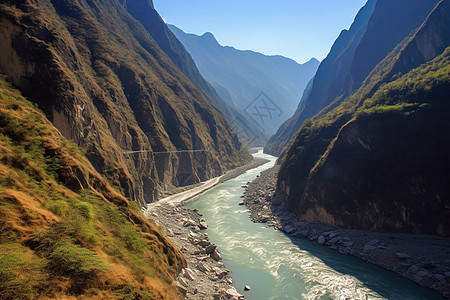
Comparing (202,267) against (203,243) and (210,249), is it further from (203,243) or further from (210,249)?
(203,243)

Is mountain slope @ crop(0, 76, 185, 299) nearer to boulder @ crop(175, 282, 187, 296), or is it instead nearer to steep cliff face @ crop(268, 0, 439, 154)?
boulder @ crop(175, 282, 187, 296)

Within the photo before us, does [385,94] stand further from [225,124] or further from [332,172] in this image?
[225,124]

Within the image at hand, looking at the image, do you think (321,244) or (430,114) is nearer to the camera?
(321,244)

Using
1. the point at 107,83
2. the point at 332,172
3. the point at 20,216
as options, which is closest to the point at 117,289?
the point at 20,216

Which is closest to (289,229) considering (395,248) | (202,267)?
(395,248)

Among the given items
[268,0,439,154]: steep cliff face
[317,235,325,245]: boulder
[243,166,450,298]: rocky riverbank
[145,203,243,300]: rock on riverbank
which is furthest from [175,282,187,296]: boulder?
[268,0,439,154]: steep cliff face

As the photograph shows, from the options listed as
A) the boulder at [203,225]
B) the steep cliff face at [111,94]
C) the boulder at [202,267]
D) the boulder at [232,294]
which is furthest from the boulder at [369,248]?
the steep cliff face at [111,94]

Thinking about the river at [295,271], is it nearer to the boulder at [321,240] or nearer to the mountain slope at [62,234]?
the boulder at [321,240]
